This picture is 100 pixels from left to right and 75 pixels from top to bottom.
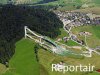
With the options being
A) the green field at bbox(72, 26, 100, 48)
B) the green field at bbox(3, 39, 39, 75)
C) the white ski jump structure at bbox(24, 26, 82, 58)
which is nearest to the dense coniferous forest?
the green field at bbox(3, 39, 39, 75)

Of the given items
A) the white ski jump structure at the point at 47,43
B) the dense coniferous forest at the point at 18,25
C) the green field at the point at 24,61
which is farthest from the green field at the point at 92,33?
the green field at the point at 24,61

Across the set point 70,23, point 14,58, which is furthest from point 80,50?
point 70,23

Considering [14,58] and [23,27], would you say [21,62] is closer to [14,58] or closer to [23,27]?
[14,58]

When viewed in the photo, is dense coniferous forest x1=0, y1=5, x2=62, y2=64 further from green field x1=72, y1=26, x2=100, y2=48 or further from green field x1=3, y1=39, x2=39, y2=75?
green field x1=72, y1=26, x2=100, y2=48

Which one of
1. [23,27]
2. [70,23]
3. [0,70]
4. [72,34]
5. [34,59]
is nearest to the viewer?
[0,70]

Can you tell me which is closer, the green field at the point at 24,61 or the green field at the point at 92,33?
the green field at the point at 24,61

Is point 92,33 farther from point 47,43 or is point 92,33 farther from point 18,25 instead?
point 47,43

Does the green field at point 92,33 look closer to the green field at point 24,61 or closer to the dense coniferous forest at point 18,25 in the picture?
the dense coniferous forest at point 18,25
